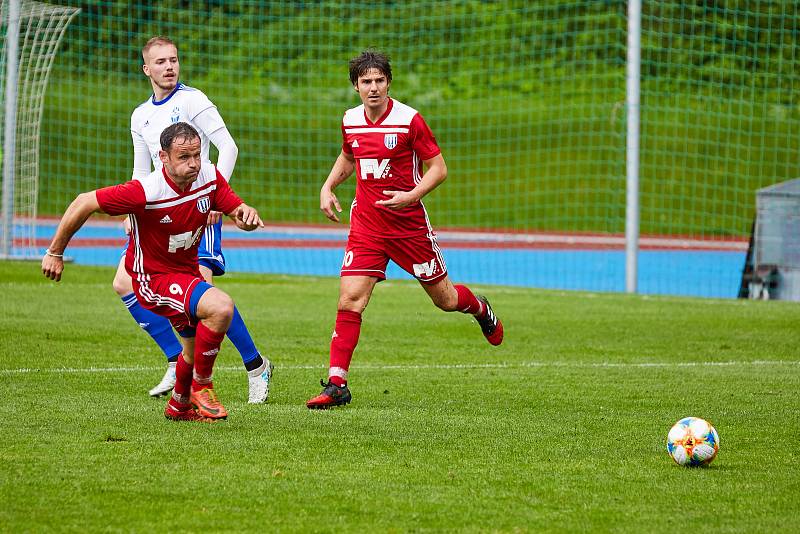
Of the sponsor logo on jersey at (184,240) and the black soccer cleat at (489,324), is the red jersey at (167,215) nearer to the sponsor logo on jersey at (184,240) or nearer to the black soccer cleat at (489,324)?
the sponsor logo on jersey at (184,240)

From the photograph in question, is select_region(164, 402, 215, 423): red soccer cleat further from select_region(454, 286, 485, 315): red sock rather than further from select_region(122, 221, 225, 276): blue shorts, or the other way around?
select_region(454, 286, 485, 315): red sock

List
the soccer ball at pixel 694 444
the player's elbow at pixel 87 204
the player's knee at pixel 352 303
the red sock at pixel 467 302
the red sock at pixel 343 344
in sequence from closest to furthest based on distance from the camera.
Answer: the soccer ball at pixel 694 444, the player's elbow at pixel 87 204, the red sock at pixel 343 344, the player's knee at pixel 352 303, the red sock at pixel 467 302

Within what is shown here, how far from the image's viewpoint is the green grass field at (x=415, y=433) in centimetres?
465

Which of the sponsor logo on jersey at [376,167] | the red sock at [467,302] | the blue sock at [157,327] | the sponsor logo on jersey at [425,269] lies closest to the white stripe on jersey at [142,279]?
the blue sock at [157,327]

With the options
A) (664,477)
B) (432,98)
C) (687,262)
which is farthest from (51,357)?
(432,98)

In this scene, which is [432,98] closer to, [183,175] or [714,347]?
[714,347]

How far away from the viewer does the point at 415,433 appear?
6246 millimetres

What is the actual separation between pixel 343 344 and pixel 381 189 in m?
0.94

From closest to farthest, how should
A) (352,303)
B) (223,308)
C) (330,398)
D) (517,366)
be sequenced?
(223,308) < (330,398) < (352,303) < (517,366)

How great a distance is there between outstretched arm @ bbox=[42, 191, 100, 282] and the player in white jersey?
1.06 m

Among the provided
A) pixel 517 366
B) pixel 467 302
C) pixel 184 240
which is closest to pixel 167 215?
pixel 184 240

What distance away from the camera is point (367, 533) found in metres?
4.36

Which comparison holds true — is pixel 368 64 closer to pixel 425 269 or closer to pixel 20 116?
pixel 425 269

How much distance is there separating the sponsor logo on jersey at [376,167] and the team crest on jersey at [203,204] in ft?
4.13
